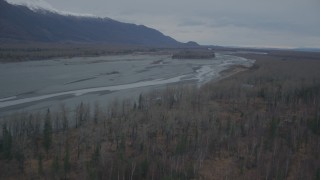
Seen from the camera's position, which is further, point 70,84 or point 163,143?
point 70,84

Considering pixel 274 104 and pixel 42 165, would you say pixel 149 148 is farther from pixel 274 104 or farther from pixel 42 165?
pixel 274 104

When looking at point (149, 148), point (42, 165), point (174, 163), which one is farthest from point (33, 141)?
point (174, 163)

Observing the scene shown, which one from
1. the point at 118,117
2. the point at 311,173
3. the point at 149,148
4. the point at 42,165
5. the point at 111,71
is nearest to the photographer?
the point at 42,165

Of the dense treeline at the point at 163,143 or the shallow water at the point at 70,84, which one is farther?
the shallow water at the point at 70,84

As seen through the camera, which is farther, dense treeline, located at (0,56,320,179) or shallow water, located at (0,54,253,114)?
shallow water, located at (0,54,253,114)

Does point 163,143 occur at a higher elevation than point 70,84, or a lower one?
lower

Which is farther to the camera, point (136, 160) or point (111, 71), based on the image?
point (111, 71)

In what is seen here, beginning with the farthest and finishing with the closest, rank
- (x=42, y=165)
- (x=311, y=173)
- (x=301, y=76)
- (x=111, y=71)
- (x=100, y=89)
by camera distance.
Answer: (x=111, y=71) < (x=301, y=76) < (x=100, y=89) < (x=311, y=173) < (x=42, y=165)

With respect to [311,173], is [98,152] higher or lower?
higher
